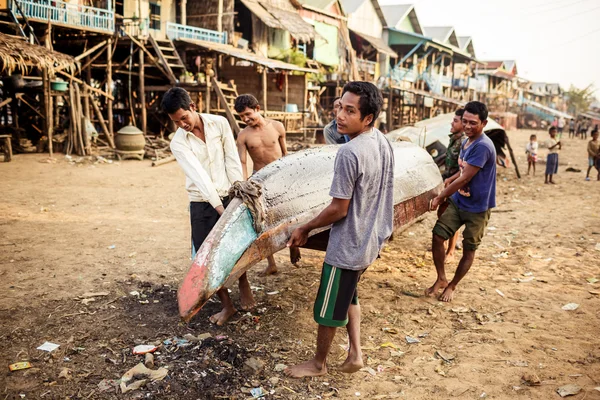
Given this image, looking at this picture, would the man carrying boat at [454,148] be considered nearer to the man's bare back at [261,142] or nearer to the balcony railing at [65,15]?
the man's bare back at [261,142]

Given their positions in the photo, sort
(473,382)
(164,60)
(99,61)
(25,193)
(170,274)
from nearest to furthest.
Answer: (473,382)
(170,274)
(25,193)
(164,60)
(99,61)

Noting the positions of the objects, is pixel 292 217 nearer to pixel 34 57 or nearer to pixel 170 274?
pixel 170 274

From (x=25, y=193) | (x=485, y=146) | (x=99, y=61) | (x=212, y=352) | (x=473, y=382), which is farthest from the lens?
(x=99, y=61)

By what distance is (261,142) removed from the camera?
476 cm

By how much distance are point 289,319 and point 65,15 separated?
14.0m

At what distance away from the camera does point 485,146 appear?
4078mm

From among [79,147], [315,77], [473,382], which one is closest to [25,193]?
[79,147]

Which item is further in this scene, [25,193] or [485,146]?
[25,193]

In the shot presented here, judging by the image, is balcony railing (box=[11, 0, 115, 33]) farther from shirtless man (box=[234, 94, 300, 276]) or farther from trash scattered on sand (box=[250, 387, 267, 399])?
trash scattered on sand (box=[250, 387, 267, 399])

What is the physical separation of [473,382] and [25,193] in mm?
8304

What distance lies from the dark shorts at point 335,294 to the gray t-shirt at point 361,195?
7cm

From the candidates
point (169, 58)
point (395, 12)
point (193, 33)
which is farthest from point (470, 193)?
point (395, 12)

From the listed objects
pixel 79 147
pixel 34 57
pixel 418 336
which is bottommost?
pixel 418 336

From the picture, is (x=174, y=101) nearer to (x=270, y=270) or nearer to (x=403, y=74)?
(x=270, y=270)
